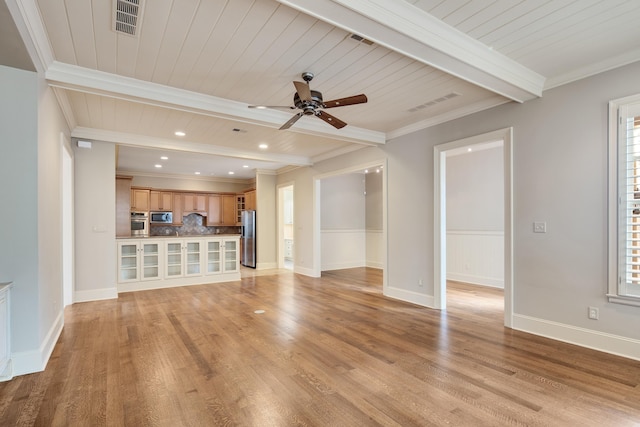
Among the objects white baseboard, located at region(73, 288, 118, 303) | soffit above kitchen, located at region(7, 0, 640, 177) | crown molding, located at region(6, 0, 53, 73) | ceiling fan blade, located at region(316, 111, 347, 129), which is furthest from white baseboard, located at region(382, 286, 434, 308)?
crown molding, located at region(6, 0, 53, 73)

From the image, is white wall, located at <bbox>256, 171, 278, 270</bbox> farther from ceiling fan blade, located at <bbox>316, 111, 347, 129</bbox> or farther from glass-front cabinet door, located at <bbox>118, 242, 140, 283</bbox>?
ceiling fan blade, located at <bbox>316, 111, 347, 129</bbox>

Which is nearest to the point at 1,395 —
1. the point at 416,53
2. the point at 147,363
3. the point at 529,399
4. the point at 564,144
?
the point at 147,363

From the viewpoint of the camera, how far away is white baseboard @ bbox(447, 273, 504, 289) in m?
6.04

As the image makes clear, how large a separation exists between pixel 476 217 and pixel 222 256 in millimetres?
5324

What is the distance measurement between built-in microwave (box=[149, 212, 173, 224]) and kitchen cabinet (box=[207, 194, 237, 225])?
44.7 inches

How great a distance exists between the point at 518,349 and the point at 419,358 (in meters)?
1.05

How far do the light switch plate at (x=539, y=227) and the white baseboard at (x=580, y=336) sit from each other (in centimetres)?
97

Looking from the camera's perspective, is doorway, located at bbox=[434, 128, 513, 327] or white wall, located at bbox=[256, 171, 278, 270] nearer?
doorway, located at bbox=[434, 128, 513, 327]

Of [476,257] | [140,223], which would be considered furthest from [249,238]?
[476,257]

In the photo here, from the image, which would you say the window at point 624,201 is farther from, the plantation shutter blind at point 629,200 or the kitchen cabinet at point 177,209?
the kitchen cabinet at point 177,209

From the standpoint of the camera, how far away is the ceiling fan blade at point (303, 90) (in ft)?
9.30

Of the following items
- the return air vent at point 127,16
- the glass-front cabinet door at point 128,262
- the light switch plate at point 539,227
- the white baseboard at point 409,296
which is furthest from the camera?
the glass-front cabinet door at point 128,262

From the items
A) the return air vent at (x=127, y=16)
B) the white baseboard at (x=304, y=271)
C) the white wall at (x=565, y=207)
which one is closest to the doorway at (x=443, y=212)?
the white wall at (x=565, y=207)

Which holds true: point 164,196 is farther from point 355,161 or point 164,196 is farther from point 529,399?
point 529,399
